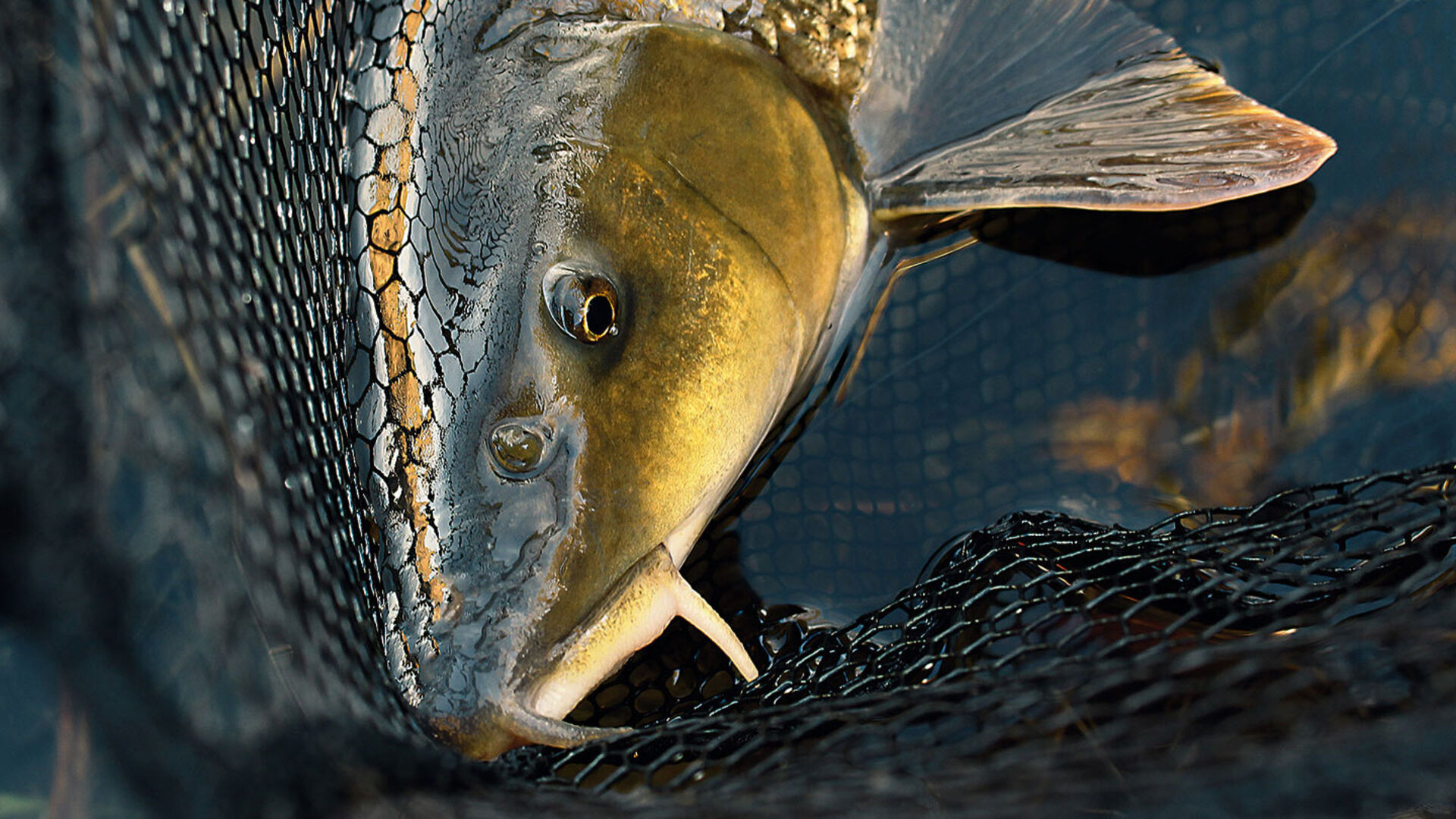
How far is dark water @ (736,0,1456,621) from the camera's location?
2.14 m

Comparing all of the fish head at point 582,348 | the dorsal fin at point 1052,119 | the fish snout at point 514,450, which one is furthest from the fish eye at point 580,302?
the dorsal fin at point 1052,119

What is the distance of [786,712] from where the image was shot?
142cm

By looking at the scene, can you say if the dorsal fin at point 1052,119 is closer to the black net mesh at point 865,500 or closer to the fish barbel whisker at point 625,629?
the black net mesh at point 865,500

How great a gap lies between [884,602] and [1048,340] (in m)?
0.70

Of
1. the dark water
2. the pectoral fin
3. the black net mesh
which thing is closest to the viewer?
the black net mesh

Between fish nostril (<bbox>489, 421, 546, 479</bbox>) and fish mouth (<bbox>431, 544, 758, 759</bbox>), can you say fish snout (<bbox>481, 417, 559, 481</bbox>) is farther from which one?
fish mouth (<bbox>431, 544, 758, 759</bbox>)

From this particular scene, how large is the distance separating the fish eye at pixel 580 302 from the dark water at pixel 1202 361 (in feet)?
2.37

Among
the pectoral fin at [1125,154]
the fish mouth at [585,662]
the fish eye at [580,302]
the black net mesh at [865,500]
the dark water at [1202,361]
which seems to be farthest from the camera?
the dark water at [1202,361]

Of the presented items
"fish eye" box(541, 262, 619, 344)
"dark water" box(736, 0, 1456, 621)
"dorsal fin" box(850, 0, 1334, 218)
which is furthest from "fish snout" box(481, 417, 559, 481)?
"dorsal fin" box(850, 0, 1334, 218)

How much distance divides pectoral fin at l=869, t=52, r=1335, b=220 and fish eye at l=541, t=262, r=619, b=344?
0.91 meters

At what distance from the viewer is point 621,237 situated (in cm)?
172

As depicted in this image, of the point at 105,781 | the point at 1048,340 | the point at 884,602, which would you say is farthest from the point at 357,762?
the point at 1048,340

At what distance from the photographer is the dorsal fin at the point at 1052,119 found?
6.78 feet

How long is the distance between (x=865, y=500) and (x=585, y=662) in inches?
33.9
